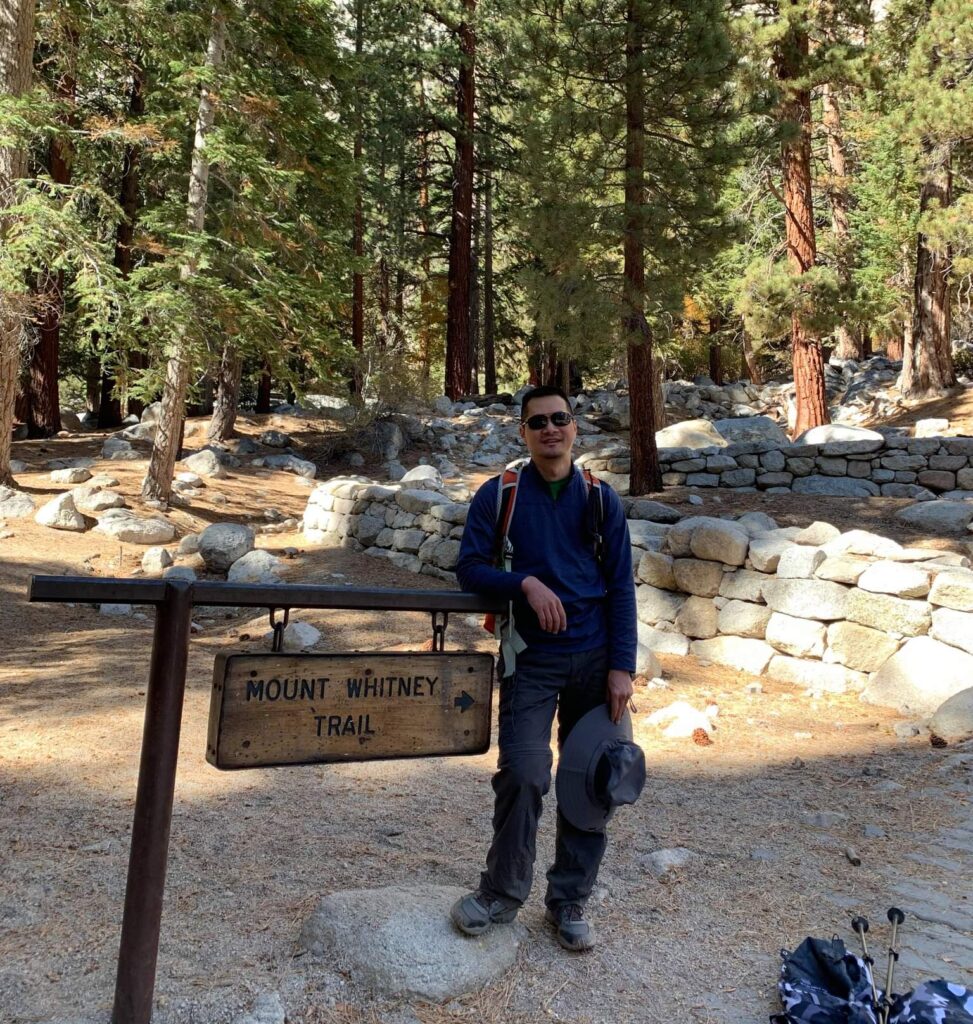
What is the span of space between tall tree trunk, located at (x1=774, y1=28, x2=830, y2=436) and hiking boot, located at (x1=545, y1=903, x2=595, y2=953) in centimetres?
1235

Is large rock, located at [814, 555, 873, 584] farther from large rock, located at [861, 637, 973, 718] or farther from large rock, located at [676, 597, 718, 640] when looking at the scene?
large rock, located at [676, 597, 718, 640]

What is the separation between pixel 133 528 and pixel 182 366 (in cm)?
237

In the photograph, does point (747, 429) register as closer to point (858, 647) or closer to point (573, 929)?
point (858, 647)

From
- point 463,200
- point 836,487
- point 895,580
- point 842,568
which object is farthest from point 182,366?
point 463,200

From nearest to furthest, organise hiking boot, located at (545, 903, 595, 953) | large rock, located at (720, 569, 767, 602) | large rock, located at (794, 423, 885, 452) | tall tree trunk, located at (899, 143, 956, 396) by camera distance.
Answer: hiking boot, located at (545, 903, 595, 953) → large rock, located at (720, 569, 767, 602) → large rock, located at (794, 423, 885, 452) → tall tree trunk, located at (899, 143, 956, 396)

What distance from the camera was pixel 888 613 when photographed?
21.2 ft

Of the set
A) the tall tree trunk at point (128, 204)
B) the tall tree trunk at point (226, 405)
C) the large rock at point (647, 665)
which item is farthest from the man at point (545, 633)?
the tall tree trunk at point (226, 405)

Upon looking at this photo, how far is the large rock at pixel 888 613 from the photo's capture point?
6.33m

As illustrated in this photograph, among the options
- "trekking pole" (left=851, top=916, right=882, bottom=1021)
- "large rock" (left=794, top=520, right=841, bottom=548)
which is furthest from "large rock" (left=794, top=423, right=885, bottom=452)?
"trekking pole" (left=851, top=916, right=882, bottom=1021)

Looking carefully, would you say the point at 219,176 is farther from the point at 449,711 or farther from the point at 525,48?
the point at 449,711

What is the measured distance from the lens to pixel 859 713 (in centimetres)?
625

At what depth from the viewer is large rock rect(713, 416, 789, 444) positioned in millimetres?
16625

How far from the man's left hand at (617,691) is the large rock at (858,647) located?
4.52 m

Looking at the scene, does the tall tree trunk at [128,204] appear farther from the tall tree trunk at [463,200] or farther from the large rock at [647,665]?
the large rock at [647,665]
